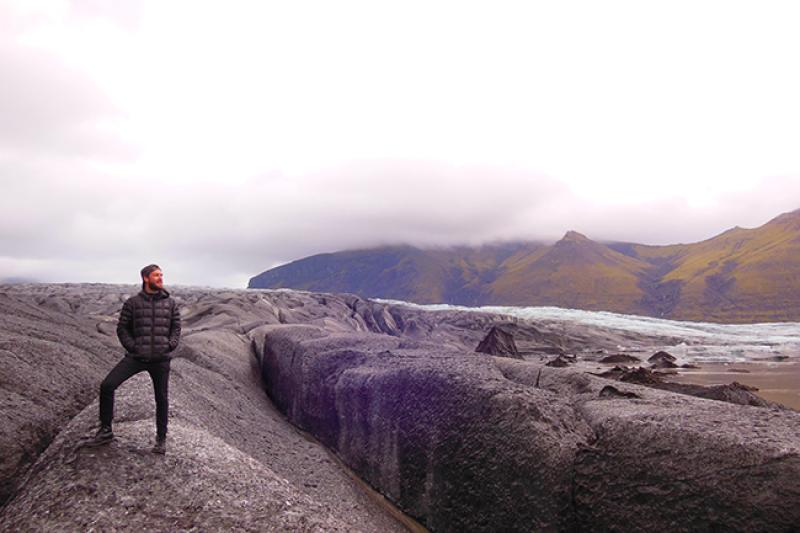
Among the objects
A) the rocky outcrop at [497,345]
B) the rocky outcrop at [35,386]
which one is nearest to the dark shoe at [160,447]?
Answer: the rocky outcrop at [35,386]

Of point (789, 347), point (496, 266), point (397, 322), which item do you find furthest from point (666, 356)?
point (496, 266)

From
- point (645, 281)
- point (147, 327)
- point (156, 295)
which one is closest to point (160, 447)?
point (147, 327)

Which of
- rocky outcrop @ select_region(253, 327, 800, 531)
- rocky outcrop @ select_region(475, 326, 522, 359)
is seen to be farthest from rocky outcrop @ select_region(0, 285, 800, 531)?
rocky outcrop @ select_region(475, 326, 522, 359)

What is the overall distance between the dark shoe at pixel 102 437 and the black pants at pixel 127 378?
63 millimetres

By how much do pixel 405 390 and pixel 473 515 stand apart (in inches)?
90.1

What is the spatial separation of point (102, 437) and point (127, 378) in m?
0.67

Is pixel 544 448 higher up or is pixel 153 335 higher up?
pixel 153 335

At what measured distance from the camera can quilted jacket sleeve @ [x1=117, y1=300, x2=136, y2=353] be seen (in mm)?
5055

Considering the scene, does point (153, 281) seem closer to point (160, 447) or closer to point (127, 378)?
point (127, 378)

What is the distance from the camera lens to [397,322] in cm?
4059

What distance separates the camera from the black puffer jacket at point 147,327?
5.10 meters

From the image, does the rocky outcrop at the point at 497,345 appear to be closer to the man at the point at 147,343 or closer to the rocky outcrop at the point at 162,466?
the rocky outcrop at the point at 162,466

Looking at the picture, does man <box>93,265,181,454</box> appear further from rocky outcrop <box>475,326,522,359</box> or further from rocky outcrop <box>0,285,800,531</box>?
rocky outcrop <box>475,326,522,359</box>

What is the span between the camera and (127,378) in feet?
16.8
